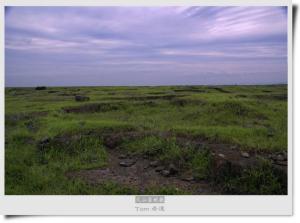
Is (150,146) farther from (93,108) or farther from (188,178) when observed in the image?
(93,108)

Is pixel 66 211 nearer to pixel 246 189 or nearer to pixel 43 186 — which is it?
pixel 43 186

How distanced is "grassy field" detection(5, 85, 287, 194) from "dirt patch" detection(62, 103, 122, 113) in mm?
82

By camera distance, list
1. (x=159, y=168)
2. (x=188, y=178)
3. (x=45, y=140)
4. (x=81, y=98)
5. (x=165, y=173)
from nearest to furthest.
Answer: (x=188, y=178)
(x=165, y=173)
(x=159, y=168)
(x=45, y=140)
(x=81, y=98)

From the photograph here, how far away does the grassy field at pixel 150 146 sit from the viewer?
7.16 meters

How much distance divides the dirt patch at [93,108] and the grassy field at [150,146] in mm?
82

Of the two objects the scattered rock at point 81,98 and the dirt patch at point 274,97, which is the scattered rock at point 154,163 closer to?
the dirt patch at point 274,97

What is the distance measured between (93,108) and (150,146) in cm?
256

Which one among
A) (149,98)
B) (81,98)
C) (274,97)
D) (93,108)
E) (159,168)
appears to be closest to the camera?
(159,168)

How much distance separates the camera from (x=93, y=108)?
32.2 feet

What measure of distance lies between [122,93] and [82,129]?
86.0 inches

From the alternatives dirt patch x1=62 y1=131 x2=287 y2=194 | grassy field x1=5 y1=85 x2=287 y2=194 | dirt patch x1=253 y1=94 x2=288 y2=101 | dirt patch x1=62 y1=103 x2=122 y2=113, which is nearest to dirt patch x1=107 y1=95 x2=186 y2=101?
grassy field x1=5 y1=85 x2=287 y2=194

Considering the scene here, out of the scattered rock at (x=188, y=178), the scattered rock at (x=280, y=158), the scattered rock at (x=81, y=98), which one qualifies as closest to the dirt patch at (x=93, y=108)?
A: the scattered rock at (x=81, y=98)

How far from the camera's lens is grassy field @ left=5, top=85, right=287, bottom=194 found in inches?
282

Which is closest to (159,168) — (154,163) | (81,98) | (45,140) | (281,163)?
(154,163)
